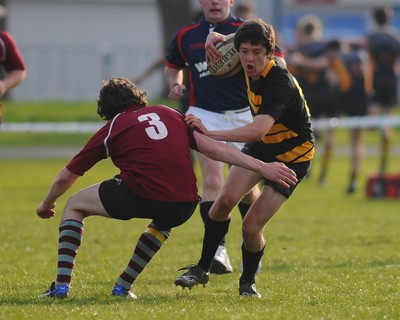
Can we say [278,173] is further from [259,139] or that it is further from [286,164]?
[286,164]

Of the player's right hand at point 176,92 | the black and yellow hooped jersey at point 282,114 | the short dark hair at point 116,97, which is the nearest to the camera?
the black and yellow hooped jersey at point 282,114

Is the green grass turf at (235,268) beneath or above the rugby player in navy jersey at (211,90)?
beneath

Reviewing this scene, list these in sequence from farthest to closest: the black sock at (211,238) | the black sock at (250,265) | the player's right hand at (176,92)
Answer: the player's right hand at (176,92), the black sock at (211,238), the black sock at (250,265)

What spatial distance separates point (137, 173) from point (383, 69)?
1163 centimetres

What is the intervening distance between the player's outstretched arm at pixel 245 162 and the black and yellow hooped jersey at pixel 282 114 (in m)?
0.36

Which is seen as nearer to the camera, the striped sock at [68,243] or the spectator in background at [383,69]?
the striped sock at [68,243]

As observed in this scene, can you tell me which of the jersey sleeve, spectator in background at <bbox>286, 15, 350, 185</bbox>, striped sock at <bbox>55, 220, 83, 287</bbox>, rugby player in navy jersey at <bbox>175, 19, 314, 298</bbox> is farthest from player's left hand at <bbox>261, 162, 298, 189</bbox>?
spectator in background at <bbox>286, 15, 350, 185</bbox>

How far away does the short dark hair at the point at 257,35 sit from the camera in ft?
24.6

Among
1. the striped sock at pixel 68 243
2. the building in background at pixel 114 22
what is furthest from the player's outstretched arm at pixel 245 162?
the building in background at pixel 114 22

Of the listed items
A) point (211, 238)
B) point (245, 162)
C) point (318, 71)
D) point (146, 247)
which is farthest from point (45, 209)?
point (318, 71)

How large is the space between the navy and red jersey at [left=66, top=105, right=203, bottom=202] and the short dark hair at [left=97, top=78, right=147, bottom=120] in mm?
159

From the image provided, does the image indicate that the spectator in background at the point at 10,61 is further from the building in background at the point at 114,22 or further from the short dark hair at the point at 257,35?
the building in background at the point at 114,22

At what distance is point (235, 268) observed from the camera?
9.73 m

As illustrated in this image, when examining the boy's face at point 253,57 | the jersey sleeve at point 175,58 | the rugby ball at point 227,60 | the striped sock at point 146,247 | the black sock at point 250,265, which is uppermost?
the boy's face at point 253,57
